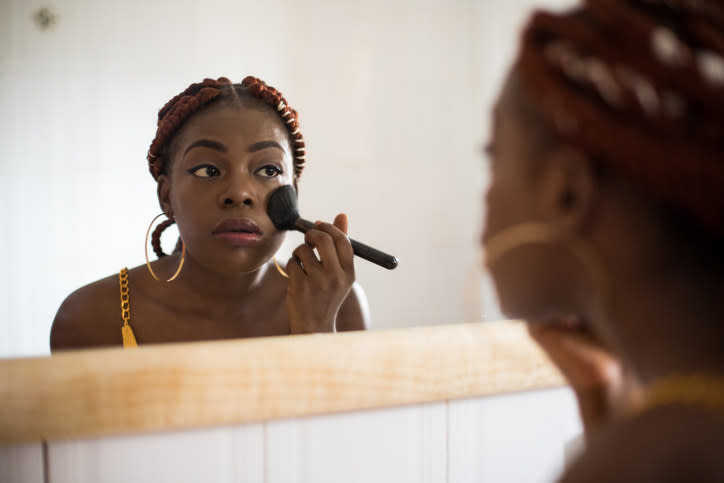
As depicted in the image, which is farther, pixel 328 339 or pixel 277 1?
pixel 277 1

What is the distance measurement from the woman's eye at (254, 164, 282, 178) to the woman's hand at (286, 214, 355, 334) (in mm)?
83

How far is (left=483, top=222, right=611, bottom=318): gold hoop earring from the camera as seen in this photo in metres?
0.24

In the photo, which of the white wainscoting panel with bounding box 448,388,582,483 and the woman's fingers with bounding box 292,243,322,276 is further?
the woman's fingers with bounding box 292,243,322,276

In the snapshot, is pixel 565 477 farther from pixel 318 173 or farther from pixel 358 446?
pixel 318 173

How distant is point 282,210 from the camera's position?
0.64m

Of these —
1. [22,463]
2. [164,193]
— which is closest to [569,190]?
[22,463]

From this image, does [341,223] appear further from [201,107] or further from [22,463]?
[22,463]

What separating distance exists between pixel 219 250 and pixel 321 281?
0.12 metres

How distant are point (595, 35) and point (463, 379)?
284 mm

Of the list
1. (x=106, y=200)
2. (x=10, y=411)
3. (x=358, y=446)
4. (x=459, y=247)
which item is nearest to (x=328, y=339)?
(x=358, y=446)

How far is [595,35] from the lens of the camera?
225 mm

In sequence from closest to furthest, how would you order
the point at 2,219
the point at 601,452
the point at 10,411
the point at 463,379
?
1. the point at 601,452
2. the point at 10,411
3. the point at 463,379
4. the point at 2,219

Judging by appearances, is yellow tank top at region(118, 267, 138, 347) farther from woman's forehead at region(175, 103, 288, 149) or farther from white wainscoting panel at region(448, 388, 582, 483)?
white wainscoting panel at region(448, 388, 582, 483)

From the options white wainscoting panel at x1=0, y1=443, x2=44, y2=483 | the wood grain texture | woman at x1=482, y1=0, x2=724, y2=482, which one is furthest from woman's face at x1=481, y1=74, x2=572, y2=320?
white wainscoting panel at x1=0, y1=443, x2=44, y2=483
